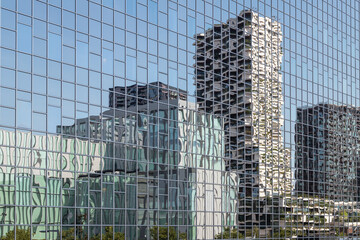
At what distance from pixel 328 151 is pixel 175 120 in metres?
14.7

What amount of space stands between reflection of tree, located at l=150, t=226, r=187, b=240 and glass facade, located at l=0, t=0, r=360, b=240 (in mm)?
77

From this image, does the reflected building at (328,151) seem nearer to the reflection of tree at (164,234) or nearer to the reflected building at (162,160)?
the reflected building at (162,160)

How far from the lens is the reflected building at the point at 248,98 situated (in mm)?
31422

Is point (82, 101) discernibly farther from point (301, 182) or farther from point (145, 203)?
point (301, 182)

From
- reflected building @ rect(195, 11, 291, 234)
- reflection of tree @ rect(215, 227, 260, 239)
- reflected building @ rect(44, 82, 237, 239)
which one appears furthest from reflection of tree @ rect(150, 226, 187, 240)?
reflected building @ rect(195, 11, 291, 234)

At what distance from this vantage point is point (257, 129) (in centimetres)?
3425

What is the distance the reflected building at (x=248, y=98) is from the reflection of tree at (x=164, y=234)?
16.6 ft

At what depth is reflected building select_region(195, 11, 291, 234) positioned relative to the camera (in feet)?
103

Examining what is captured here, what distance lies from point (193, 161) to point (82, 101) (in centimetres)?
677

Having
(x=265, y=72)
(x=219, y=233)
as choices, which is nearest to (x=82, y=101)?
(x=219, y=233)

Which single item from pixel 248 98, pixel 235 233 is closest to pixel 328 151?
pixel 248 98

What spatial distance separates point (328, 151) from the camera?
1588 inches

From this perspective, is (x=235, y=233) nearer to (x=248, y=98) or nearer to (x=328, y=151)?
(x=248, y=98)

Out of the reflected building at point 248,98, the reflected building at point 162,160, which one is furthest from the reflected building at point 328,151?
the reflected building at point 162,160
